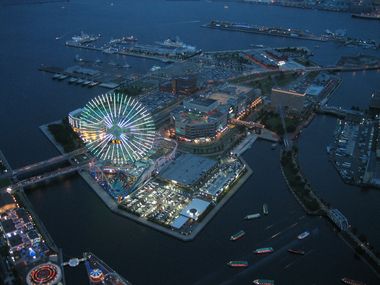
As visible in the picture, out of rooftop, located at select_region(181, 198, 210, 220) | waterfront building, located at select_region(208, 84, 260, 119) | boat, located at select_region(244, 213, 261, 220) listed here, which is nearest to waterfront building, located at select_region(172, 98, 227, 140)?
waterfront building, located at select_region(208, 84, 260, 119)

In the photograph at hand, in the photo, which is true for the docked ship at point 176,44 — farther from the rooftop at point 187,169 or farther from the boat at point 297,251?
the boat at point 297,251

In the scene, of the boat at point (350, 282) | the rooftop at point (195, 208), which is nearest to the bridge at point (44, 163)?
the rooftop at point (195, 208)

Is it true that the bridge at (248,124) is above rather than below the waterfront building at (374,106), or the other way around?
below

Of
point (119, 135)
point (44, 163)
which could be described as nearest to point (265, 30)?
point (119, 135)

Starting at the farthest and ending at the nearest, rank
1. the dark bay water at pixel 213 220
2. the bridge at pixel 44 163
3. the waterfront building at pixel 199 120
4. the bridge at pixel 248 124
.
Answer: the bridge at pixel 248 124, the waterfront building at pixel 199 120, the bridge at pixel 44 163, the dark bay water at pixel 213 220

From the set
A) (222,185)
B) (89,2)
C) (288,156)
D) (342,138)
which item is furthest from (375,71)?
(89,2)

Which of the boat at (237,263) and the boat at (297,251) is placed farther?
the boat at (297,251)

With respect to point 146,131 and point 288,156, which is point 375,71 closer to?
point 288,156
